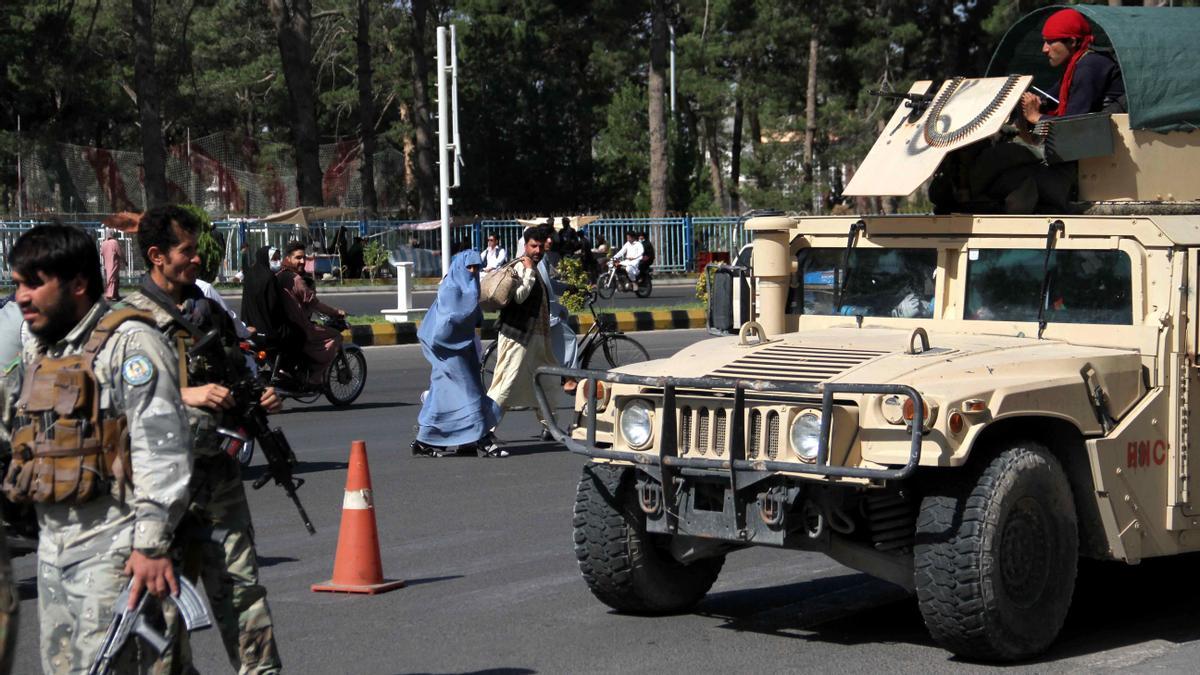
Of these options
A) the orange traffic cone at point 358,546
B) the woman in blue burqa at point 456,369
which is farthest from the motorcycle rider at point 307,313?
the orange traffic cone at point 358,546

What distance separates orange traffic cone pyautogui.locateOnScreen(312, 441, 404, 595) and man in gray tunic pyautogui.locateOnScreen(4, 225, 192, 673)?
3279 millimetres

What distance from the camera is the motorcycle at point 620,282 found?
116 ft

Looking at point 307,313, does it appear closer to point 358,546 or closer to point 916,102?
point 358,546

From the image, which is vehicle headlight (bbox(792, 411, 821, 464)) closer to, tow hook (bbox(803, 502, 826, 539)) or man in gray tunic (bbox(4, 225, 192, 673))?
tow hook (bbox(803, 502, 826, 539))

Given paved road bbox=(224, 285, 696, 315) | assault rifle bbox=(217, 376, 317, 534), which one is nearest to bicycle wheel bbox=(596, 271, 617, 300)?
paved road bbox=(224, 285, 696, 315)

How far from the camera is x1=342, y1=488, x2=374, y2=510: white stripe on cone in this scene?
7527 mm

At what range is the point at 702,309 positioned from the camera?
2873 cm

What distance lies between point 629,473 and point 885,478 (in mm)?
1387

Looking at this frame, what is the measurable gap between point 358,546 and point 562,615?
1147 millimetres

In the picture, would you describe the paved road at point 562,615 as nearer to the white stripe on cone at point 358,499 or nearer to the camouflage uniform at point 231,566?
the white stripe on cone at point 358,499

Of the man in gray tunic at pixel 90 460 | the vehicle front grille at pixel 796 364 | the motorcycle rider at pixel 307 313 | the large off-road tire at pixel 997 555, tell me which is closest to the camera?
the man in gray tunic at pixel 90 460

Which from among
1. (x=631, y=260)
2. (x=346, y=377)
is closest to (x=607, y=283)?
(x=631, y=260)

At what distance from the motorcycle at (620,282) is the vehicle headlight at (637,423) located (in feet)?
93.7

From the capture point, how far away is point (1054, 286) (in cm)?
700
